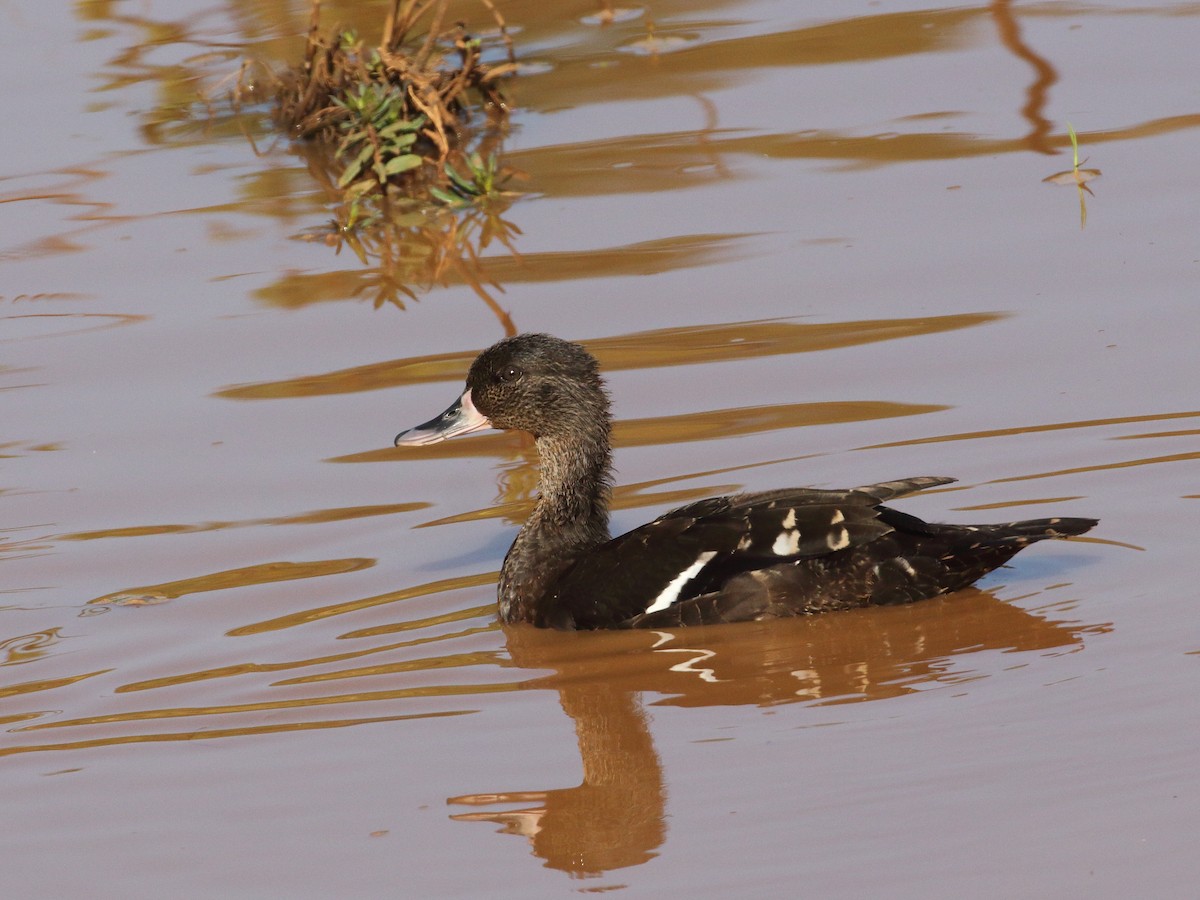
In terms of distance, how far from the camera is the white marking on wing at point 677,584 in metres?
5.98

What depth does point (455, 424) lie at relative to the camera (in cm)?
690

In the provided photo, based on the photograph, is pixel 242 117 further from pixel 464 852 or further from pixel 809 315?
pixel 464 852

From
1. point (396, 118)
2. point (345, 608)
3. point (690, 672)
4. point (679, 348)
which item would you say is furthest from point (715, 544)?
point (396, 118)

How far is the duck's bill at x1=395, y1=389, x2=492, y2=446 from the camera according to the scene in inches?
271

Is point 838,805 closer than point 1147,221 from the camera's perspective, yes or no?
Yes

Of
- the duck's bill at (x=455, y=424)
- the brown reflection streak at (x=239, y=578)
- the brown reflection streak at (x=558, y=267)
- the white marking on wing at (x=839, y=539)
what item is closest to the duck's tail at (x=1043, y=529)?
the white marking on wing at (x=839, y=539)

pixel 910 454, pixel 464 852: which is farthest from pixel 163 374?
pixel 464 852

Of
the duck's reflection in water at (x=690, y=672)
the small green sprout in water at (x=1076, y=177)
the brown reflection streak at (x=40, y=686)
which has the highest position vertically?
the small green sprout in water at (x=1076, y=177)

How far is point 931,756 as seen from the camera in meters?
4.80

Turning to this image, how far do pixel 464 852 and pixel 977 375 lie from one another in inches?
151

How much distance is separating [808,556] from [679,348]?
2.47 m

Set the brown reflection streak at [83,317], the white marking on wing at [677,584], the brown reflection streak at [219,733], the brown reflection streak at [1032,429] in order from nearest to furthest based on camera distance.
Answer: the brown reflection streak at [219,733] < the white marking on wing at [677,584] < the brown reflection streak at [1032,429] < the brown reflection streak at [83,317]

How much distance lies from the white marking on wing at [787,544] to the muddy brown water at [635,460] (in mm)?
256

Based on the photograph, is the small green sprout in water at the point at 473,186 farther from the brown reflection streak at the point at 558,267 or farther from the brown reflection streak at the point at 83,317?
the brown reflection streak at the point at 83,317
